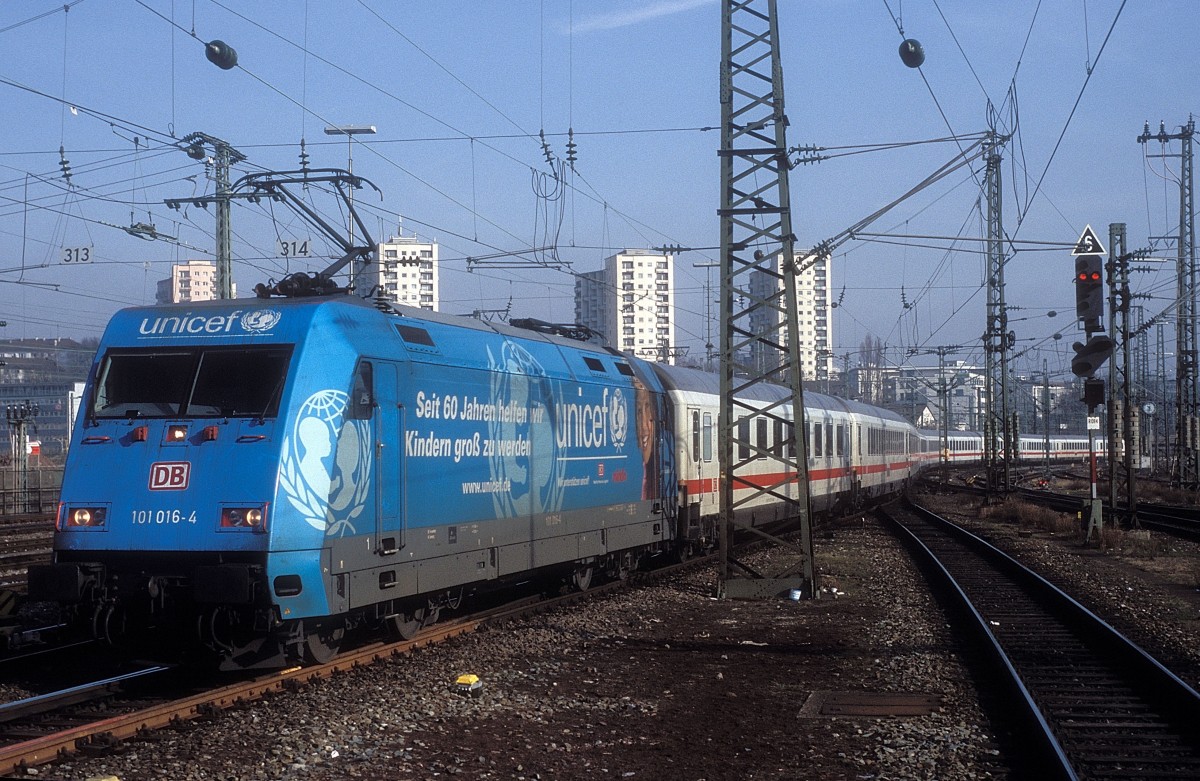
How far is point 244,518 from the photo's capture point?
9539mm

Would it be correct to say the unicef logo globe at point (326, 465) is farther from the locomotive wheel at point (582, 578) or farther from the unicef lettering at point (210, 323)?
the locomotive wheel at point (582, 578)

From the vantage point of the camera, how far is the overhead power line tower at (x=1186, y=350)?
42406 millimetres

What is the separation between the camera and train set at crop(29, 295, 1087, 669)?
9.64 metres

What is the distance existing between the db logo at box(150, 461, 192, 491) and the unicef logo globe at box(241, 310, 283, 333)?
1341 mm

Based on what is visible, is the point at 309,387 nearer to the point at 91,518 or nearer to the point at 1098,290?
the point at 91,518

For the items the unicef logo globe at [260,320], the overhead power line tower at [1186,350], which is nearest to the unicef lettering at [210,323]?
A: the unicef logo globe at [260,320]

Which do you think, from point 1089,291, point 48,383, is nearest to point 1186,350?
point 1089,291

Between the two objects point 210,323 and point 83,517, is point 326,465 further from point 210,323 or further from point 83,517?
point 83,517

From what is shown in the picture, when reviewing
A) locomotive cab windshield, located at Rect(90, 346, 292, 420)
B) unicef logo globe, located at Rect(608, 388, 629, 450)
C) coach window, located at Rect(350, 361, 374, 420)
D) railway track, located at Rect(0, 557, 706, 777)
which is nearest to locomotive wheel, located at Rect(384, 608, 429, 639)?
railway track, located at Rect(0, 557, 706, 777)

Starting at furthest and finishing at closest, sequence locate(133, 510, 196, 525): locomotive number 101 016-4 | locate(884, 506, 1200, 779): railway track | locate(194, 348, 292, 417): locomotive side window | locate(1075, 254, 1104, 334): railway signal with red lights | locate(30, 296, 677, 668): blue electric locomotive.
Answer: locate(1075, 254, 1104, 334): railway signal with red lights → locate(194, 348, 292, 417): locomotive side window → locate(133, 510, 196, 525): locomotive number 101 016-4 → locate(30, 296, 677, 668): blue electric locomotive → locate(884, 506, 1200, 779): railway track

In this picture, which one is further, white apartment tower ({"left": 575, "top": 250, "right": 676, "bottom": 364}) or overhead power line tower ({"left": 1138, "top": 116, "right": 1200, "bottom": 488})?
white apartment tower ({"left": 575, "top": 250, "right": 676, "bottom": 364})

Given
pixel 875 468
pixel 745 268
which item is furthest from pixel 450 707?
pixel 875 468

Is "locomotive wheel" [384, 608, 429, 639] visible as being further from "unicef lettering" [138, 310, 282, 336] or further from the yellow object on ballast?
"unicef lettering" [138, 310, 282, 336]

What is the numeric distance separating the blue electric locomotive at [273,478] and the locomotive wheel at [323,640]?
19 millimetres
